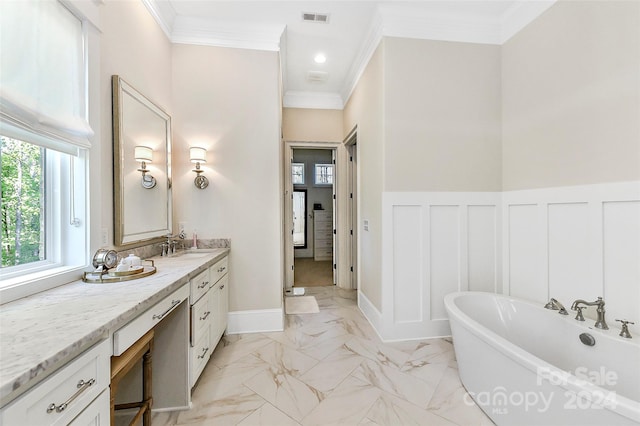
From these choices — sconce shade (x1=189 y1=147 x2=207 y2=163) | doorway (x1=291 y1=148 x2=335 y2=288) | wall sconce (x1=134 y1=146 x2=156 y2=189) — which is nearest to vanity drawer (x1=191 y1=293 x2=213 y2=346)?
wall sconce (x1=134 y1=146 x2=156 y2=189)

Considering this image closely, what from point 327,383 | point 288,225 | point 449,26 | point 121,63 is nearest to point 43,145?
point 121,63

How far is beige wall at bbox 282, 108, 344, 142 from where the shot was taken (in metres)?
3.98

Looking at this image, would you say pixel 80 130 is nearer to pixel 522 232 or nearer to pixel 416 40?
pixel 416 40

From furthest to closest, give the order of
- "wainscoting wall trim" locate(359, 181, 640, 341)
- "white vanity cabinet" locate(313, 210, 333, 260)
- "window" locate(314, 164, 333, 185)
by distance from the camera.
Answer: "window" locate(314, 164, 333, 185), "white vanity cabinet" locate(313, 210, 333, 260), "wainscoting wall trim" locate(359, 181, 640, 341)

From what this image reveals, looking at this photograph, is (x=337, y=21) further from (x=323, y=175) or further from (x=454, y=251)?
(x=323, y=175)

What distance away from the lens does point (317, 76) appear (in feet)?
11.5

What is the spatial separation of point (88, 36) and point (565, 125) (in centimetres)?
324

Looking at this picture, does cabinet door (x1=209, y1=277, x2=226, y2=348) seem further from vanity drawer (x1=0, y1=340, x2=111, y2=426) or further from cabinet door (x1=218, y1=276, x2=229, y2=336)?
vanity drawer (x1=0, y1=340, x2=111, y2=426)

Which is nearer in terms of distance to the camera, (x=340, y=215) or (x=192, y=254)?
(x=192, y=254)

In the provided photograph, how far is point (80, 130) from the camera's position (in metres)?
1.39

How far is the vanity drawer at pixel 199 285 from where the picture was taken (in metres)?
1.70

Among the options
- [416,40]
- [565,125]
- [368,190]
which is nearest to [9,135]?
[368,190]

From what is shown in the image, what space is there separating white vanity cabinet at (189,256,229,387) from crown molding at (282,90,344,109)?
267 cm

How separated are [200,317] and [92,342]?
3.37 feet
